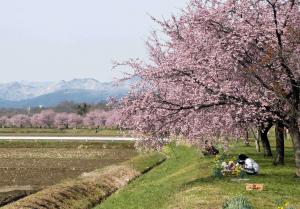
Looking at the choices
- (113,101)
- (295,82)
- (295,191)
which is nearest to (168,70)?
(113,101)

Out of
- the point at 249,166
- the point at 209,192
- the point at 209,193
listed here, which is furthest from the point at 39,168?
the point at 209,193

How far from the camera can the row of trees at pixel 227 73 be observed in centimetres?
2703

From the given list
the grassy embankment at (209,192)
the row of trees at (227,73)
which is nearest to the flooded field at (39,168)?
the grassy embankment at (209,192)

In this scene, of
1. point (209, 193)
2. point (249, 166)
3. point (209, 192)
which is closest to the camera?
point (209, 193)

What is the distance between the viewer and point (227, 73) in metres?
28.0

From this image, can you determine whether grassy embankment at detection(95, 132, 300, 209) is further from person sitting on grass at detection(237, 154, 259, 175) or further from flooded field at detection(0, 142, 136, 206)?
flooded field at detection(0, 142, 136, 206)

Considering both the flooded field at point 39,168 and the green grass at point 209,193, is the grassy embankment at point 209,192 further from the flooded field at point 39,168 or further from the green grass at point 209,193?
the flooded field at point 39,168

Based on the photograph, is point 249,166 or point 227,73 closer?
point 227,73

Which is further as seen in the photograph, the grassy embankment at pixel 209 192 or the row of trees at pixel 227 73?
the row of trees at pixel 227 73

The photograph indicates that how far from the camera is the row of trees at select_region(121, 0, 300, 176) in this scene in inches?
1064

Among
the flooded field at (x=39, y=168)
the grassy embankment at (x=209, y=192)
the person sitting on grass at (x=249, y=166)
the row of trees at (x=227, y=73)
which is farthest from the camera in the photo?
the flooded field at (x=39, y=168)

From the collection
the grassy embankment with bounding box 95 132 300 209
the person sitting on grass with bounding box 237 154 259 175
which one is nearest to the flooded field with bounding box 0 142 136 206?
the grassy embankment with bounding box 95 132 300 209

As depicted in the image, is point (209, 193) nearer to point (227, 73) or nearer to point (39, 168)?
point (227, 73)

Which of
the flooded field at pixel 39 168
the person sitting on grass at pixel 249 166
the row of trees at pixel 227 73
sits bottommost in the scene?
the flooded field at pixel 39 168
